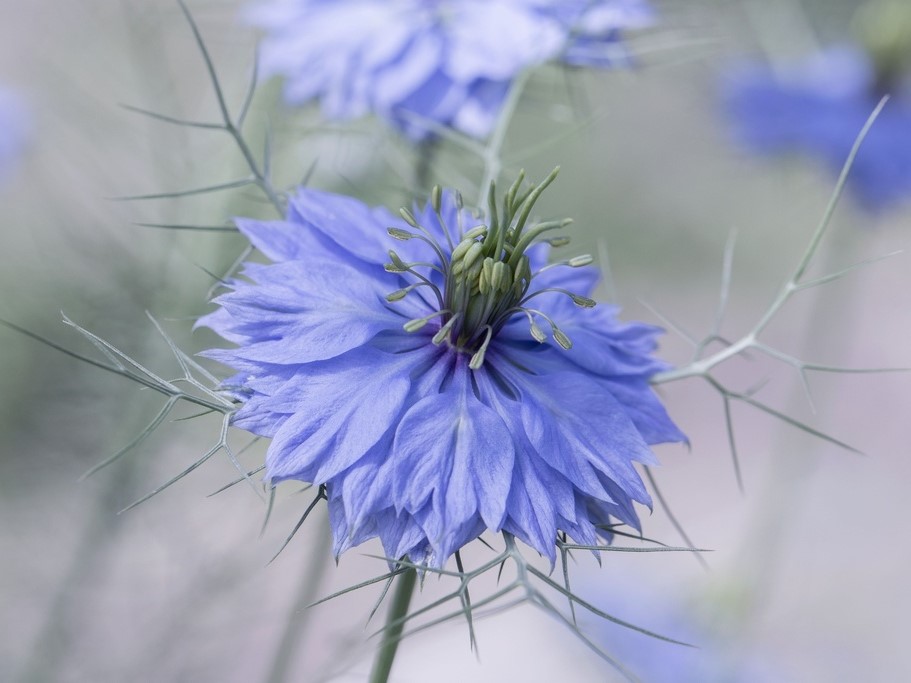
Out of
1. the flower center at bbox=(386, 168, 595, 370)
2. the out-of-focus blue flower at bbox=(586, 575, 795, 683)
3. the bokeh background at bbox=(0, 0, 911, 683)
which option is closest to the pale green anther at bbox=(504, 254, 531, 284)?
the flower center at bbox=(386, 168, 595, 370)

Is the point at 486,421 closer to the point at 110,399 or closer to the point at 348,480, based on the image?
the point at 348,480

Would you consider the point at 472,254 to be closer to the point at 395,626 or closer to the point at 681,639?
the point at 395,626

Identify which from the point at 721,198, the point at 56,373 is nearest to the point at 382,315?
the point at 56,373

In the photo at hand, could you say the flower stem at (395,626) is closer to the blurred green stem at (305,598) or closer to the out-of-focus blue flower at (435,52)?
the blurred green stem at (305,598)

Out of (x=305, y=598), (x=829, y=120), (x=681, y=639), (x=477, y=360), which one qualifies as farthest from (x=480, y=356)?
(x=829, y=120)

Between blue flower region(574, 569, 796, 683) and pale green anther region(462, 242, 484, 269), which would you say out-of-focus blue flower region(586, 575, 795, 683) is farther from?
pale green anther region(462, 242, 484, 269)

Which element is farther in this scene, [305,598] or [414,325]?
[305,598]

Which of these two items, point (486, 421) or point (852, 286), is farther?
point (852, 286)
